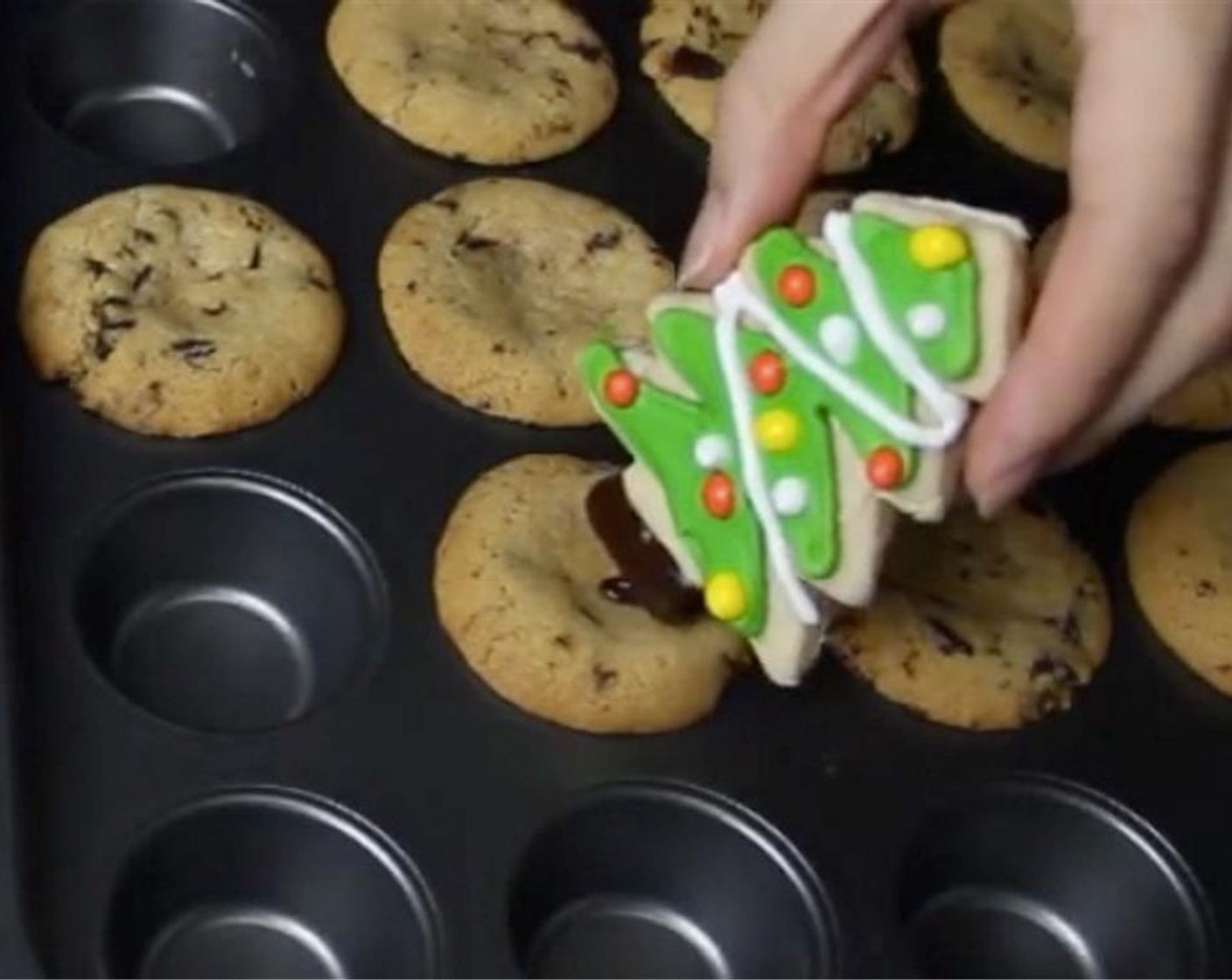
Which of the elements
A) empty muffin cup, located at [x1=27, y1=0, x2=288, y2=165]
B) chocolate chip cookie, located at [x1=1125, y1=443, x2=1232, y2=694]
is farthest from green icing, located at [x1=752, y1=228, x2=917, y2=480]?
empty muffin cup, located at [x1=27, y1=0, x2=288, y2=165]

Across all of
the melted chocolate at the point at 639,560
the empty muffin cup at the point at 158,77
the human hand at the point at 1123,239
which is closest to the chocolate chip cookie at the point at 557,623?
the melted chocolate at the point at 639,560

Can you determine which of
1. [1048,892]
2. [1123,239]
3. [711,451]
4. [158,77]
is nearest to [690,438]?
Answer: [711,451]

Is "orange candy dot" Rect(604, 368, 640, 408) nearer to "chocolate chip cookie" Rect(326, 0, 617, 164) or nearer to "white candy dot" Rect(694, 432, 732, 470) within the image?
"white candy dot" Rect(694, 432, 732, 470)

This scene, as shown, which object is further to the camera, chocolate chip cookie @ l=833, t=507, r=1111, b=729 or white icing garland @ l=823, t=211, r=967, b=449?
chocolate chip cookie @ l=833, t=507, r=1111, b=729

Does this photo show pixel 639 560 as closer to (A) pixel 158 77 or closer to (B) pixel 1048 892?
(B) pixel 1048 892

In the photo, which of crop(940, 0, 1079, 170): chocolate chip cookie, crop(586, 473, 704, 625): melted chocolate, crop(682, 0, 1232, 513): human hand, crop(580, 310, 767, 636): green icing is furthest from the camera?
crop(940, 0, 1079, 170): chocolate chip cookie

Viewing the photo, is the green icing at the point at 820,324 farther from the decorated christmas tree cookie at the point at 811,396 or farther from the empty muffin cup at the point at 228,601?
the empty muffin cup at the point at 228,601
